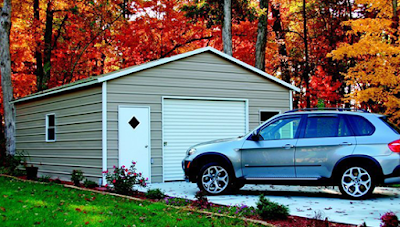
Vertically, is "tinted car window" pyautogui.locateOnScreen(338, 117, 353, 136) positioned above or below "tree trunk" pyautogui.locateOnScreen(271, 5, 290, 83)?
below

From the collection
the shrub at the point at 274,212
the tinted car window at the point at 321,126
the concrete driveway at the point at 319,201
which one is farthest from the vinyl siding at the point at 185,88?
the shrub at the point at 274,212

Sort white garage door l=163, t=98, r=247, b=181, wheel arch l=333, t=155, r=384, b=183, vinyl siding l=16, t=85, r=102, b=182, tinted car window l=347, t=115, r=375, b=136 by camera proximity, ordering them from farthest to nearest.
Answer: white garage door l=163, t=98, r=247, b=181
vinyl siding l=16, t=85, r=102, b=182
tinted car window l=347, t=115, r=375, b=136
wheel arch l=333, t=155, r=384, b=183

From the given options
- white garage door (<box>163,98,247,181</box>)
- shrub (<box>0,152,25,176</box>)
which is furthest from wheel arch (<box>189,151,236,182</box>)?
shrub (<box>0,152,25,176</box>)

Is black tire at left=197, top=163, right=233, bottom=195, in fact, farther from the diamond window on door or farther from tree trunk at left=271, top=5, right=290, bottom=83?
tree trunk at left=271, top=5, right=290, bottom=83

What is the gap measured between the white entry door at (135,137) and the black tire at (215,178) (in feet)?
10.5

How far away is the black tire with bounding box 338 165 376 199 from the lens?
924cm

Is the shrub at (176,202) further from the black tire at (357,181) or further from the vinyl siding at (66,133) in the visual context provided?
the vinyl siding at (66,133)

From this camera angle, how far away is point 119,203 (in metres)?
8.60

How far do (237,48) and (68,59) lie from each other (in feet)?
33.2

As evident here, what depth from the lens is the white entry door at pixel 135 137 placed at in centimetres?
1291

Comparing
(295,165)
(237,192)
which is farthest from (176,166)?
(295,165)

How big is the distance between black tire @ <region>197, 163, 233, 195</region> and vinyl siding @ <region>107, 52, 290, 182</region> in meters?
3.31

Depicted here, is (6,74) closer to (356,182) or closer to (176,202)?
(176,202)

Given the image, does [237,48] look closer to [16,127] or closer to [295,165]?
[16,127]
